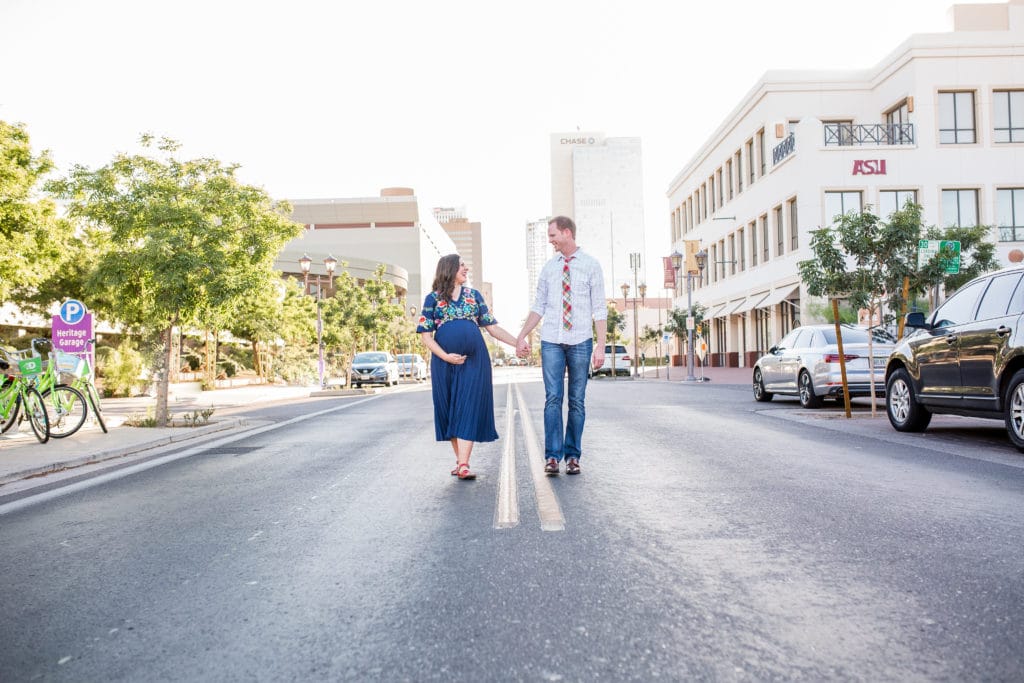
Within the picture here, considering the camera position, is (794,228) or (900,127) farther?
(794,228)

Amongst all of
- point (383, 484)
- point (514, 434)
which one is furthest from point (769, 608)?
point (514, 434)

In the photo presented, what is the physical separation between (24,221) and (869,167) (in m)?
32.6

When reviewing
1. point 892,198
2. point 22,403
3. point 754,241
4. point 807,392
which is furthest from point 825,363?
point 754,241

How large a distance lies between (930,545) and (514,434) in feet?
22.1

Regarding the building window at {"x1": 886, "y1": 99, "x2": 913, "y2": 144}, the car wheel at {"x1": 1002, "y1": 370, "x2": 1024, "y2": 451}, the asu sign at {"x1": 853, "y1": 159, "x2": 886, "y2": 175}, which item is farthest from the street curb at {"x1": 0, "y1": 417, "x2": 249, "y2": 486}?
the building window at {"x1": 886, "y1": 99, "x2": 913, "y2": 144}

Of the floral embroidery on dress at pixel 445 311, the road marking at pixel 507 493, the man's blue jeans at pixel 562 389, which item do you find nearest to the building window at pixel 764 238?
the road marking at pixel 507 493

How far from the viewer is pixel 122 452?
9.54 metres

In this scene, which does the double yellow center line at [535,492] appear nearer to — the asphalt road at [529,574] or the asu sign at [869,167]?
the asphalt road at [529,574]

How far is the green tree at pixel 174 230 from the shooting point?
13.3 m

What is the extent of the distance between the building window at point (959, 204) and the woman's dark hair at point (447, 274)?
36.1m

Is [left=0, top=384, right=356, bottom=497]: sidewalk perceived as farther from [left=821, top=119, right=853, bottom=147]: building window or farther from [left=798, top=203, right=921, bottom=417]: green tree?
[left=821, top=119, right=853, bottom=147]: building window

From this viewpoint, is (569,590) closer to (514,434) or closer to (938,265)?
(514,434)

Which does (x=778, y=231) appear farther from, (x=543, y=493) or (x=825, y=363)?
(x=543, y=493)

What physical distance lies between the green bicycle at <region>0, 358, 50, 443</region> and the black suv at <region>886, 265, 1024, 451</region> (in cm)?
1039
